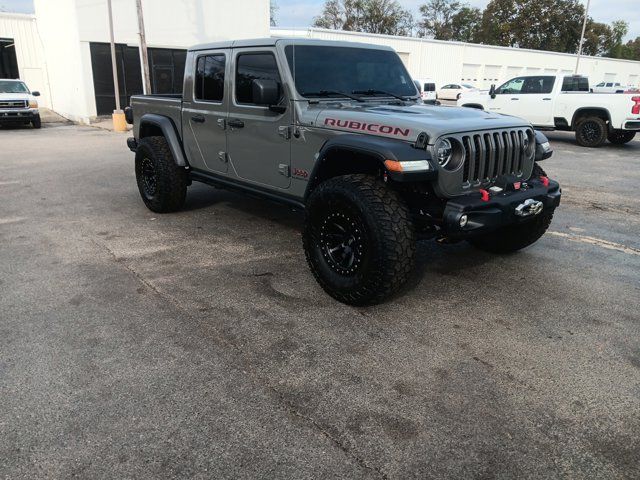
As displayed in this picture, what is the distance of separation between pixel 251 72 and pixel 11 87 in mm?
17263

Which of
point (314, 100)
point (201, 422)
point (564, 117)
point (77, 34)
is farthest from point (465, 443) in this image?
point (77, 34)

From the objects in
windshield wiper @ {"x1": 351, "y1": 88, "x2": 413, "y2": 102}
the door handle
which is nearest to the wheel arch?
windshield wiper @ {"x1": 351, "y1": 88, "x2": 413, "y2": 102}

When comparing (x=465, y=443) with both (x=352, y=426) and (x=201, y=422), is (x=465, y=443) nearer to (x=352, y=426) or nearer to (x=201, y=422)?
(x=352, y=426)

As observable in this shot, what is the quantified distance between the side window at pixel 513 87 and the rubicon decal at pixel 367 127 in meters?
12.6

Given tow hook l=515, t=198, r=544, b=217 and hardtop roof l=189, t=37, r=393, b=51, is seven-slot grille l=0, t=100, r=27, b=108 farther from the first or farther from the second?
tow hook l=515, t=198, r=544, b=217

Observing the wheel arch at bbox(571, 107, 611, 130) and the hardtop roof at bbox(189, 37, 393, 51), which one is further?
the wheel arch at bbox(571, 107, 611, 130)

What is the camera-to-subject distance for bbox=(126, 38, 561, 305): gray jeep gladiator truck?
11.7 feet

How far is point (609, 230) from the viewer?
606cm

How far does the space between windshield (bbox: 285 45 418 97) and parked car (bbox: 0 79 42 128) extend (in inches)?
655

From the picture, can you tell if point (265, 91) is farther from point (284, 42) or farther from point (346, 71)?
point (346, 71)

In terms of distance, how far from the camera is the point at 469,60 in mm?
41406

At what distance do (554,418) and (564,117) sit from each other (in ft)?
42.4

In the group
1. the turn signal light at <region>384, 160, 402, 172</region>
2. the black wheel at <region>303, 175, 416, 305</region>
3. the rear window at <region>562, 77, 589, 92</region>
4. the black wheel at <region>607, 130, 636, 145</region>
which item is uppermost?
the rear window at <region>562, 77, 589, 92</region>

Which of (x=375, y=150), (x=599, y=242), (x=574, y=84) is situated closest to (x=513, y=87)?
(x=574, y=84)
